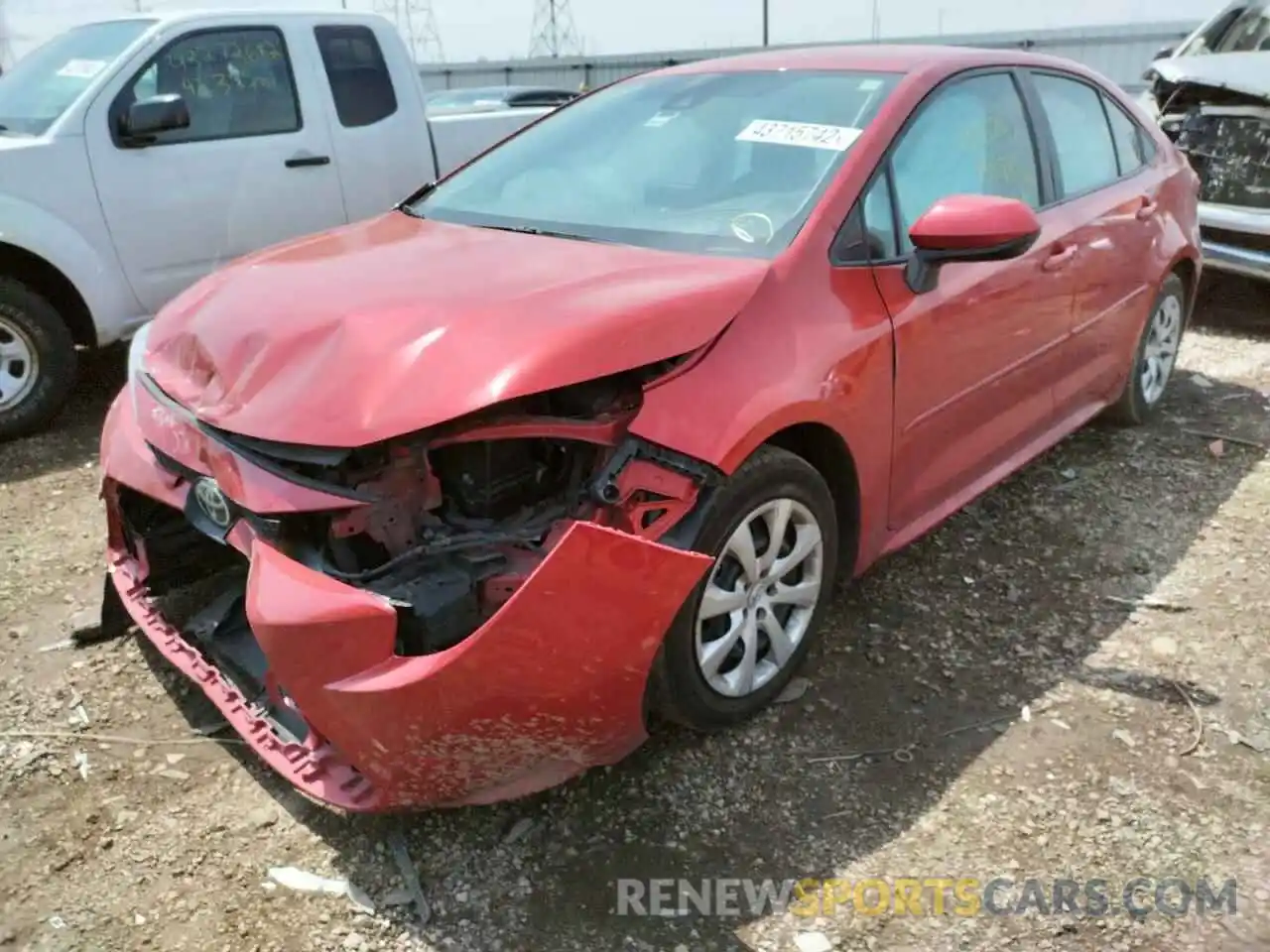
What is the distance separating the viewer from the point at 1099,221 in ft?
12.8

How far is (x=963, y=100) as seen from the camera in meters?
3.40

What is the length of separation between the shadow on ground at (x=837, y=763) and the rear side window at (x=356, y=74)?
11.7ft

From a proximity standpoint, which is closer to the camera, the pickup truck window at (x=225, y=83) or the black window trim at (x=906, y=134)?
the black window trim at (x=906, y=134)

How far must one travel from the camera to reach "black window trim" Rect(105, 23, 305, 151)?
16.2 ft

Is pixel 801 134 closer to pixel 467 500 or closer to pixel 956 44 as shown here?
pixel 467 500

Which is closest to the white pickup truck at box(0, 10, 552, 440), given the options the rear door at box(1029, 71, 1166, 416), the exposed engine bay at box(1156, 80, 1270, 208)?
the rear door at box(1029, 71, 1166, 416)

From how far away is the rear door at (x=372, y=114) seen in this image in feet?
18.5

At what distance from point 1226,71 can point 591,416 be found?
→ 18.9 feet

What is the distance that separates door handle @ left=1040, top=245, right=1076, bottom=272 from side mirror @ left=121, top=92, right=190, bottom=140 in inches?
152

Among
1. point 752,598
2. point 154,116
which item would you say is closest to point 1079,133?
point 752,598

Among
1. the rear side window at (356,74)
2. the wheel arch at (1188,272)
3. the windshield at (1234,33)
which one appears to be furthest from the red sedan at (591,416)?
the windshield at (1234,33)

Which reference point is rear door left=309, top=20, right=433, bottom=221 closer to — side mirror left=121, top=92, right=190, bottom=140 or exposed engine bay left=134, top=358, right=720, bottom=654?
side mirror left=121, top=92, right=190, bottom=140

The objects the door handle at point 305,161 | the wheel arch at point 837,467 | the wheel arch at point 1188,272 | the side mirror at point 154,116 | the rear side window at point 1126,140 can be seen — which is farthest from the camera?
the door handle at point 305,161

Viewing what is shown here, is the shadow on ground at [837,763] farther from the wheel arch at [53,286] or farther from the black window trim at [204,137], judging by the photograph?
the black window trim at [204,137]
